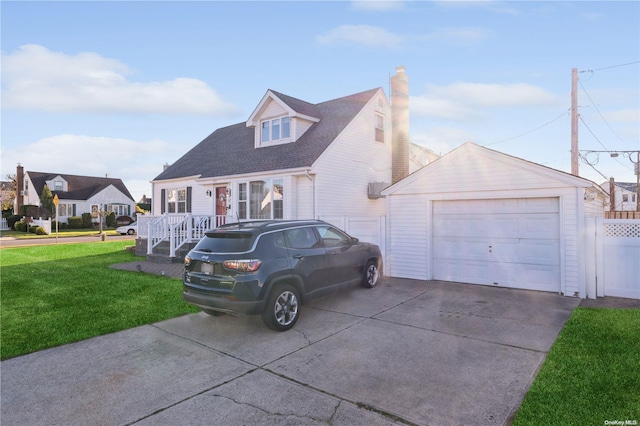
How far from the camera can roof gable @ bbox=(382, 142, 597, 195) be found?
28.8 feet

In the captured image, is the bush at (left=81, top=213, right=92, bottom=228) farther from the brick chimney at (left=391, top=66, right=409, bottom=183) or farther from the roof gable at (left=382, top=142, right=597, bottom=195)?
the roof gable at (left=382, top=142, right=597, bottom=195)

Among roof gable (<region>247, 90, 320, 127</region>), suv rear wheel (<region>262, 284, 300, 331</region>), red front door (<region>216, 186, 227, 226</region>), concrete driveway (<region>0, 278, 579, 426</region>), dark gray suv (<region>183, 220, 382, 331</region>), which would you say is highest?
roof gable (<region>247, 90, 320, 127</region>)

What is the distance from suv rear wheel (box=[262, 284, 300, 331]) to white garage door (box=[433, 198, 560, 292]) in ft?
19.0

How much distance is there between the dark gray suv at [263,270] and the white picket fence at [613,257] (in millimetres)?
6072

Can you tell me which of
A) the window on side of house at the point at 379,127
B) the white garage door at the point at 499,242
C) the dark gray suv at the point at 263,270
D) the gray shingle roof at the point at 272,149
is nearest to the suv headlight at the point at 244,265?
the dark gray suv at the point at 263,270

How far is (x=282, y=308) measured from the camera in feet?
→ 20.2

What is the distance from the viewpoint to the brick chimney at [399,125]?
17.7 metres

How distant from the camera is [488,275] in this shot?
9.69 m

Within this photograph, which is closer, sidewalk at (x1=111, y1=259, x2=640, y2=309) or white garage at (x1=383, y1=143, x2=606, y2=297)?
sidewalk at (x1=111, y1=259, x2=640, y2=309)

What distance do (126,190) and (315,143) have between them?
4561 centimetres

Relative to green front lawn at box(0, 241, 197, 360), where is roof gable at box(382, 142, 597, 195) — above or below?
above

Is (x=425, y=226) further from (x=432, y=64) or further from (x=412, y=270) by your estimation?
(x=432, y=64)

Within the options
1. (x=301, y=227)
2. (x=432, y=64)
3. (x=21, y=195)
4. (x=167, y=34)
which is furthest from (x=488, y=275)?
(x=21, y=195)

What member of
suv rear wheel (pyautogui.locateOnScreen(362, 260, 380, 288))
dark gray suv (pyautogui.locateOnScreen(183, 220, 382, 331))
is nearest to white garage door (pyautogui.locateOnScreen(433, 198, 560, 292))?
suv rear wheel (pyautogui.locateOnScreen(362, 260, 380, 288))
